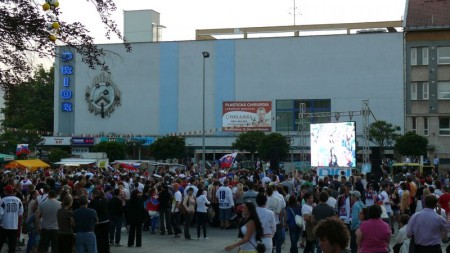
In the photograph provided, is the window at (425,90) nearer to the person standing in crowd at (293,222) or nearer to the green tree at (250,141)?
the green tree at (250,141)

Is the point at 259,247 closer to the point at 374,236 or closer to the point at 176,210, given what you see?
the point at 374,236

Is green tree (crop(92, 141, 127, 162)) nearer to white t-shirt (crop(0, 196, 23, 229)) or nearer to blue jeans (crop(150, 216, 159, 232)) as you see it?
blue jeans (crop(150, 216, 159, 232))

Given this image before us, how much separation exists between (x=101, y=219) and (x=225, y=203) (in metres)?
7.60

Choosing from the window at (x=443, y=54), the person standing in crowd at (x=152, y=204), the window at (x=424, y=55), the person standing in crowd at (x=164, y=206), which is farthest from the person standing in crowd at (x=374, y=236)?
the window at (x=424, y=55)

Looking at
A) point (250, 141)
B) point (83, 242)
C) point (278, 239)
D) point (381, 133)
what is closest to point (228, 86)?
point (250, 141)

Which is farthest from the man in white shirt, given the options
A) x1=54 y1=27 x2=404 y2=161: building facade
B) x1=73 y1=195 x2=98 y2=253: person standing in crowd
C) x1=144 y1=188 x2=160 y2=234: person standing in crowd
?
x1=54 y1=27 x2=404 y2=161: building facade

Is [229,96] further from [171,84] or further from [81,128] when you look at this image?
[81,128]

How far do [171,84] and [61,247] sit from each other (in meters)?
60.3

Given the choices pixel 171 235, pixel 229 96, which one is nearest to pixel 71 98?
pixel 229 96

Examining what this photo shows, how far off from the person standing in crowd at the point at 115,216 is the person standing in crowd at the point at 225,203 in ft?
14.5

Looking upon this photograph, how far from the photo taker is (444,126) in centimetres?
6159

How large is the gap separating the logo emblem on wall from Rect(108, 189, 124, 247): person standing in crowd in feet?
188

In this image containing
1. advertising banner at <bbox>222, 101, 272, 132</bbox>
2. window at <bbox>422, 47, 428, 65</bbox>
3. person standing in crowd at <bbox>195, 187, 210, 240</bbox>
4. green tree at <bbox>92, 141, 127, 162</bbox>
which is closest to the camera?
person standing in crowd at <bbox>195, 187, 210, 240</bbox>

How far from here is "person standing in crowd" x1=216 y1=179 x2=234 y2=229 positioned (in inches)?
842
